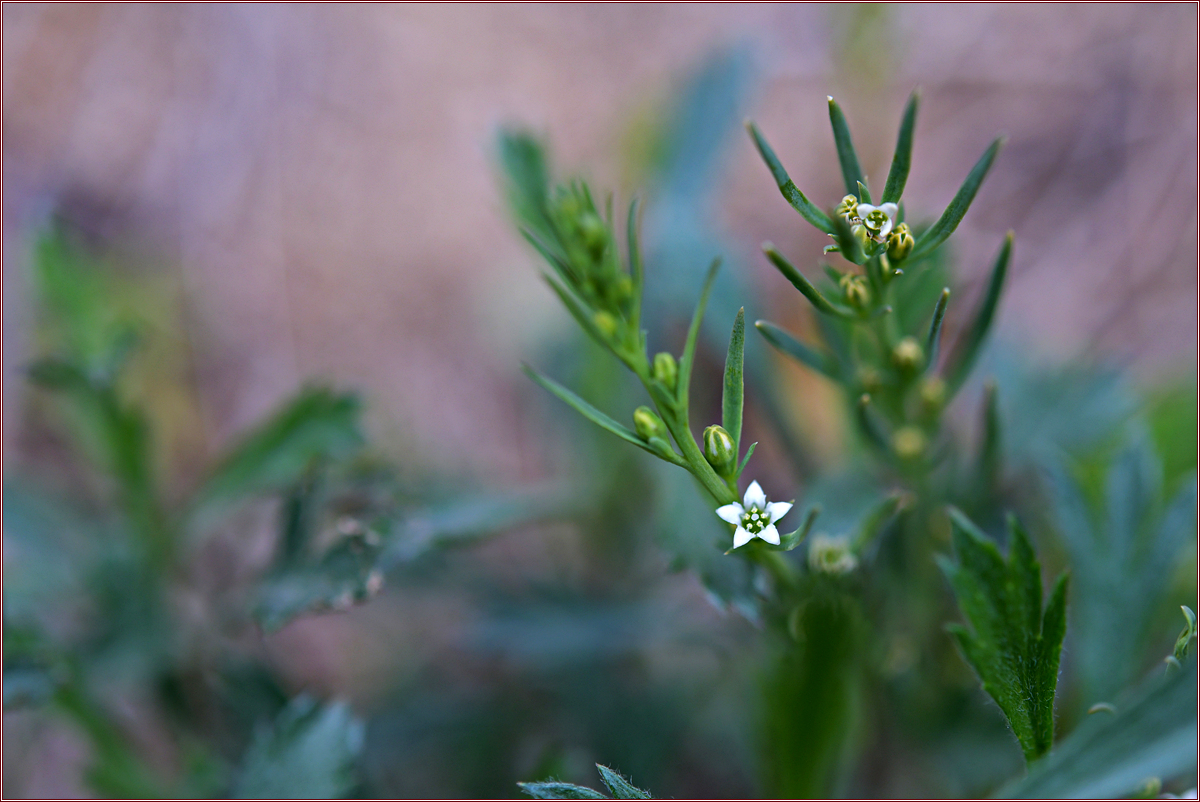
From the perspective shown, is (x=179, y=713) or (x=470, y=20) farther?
(x=470, y=20)

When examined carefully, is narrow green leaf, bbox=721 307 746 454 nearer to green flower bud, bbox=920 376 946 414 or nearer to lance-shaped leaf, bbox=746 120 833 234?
lance-shaped leaf, bbox=746 120 833 234

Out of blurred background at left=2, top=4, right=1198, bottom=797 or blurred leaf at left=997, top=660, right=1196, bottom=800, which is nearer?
blurred leaf at left=997, top=660, right=1196, bottom=800

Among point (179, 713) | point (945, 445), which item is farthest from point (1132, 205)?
point (179, 713)

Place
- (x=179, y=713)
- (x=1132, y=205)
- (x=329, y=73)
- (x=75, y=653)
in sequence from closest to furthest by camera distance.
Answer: (x=75, y=653) → (x=179, y=713) → (x=1132, y=205) → (x=329, y=73)

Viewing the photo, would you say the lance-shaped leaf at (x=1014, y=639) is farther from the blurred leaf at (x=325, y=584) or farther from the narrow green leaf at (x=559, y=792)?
the blurred leaf at (x=325, y=584)

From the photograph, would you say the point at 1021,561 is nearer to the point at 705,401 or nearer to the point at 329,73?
the point at 705,401

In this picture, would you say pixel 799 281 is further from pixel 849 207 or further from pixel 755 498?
pixel 755 498

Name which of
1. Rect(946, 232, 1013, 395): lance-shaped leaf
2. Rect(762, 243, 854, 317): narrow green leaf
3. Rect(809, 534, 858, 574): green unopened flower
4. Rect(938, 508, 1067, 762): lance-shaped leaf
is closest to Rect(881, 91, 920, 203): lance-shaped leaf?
Rect(762, 243, 854, 317): narrow green leaf

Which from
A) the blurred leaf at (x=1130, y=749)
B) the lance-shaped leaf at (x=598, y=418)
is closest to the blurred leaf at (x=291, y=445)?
the lance-shaped leaf at (x=598, y=418)
